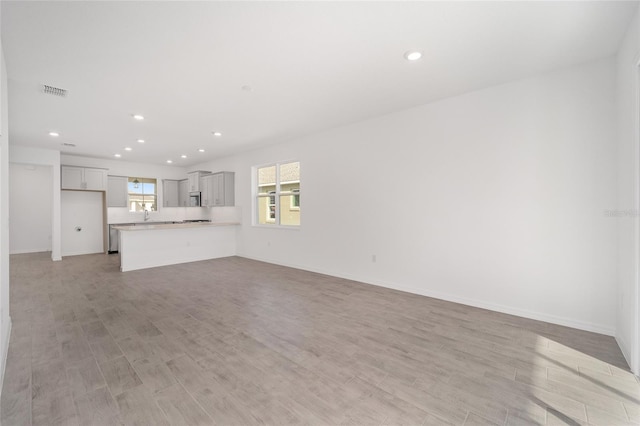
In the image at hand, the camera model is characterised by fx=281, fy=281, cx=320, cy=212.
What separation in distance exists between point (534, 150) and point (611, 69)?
3.16 ft

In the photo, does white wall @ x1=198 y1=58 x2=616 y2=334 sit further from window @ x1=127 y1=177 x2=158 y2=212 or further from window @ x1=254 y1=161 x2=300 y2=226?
window @ x1=127 y1=177 x2=158 y2=212

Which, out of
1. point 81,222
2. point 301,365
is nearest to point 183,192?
point 81,222

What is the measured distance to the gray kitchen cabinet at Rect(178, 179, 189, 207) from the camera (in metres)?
9.55

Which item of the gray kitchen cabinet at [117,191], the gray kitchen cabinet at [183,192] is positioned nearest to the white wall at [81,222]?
the gray kitchen cabinet at [117,191]

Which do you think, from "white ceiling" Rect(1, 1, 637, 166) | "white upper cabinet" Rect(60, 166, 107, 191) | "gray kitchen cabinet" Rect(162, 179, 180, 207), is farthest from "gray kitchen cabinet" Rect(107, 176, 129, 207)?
"white ceiling" Rect(1, 1, 637, 166)

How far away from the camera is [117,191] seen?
28.3 ft

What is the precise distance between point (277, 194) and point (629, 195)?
18.8 feet

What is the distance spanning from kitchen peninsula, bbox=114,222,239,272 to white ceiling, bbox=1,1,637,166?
257 centimetres

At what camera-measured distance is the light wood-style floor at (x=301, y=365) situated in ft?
5.92

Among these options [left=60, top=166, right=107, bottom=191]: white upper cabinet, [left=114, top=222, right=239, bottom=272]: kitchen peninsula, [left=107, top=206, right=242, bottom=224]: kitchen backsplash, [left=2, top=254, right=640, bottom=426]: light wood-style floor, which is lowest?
[left=2, top=254, right=640, bottom=426]: light wood-style floor

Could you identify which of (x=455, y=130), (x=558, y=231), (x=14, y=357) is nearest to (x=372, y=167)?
(x=455, y=130)

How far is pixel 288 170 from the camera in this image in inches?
260

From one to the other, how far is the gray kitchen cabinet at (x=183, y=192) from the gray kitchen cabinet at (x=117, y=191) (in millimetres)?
1554

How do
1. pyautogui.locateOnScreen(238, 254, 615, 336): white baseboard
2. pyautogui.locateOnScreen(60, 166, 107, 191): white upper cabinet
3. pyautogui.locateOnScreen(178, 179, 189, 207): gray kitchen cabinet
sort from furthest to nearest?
pyautogui.locateOnScreen(178, 179, 189, 207): gray kitchen cabinet, pyautogui.locateOnScreen(60, 166, 107, 191): white upper cabinet, pyautogui.locateOnScreen(238, 254, 615, 336): white baseboard
